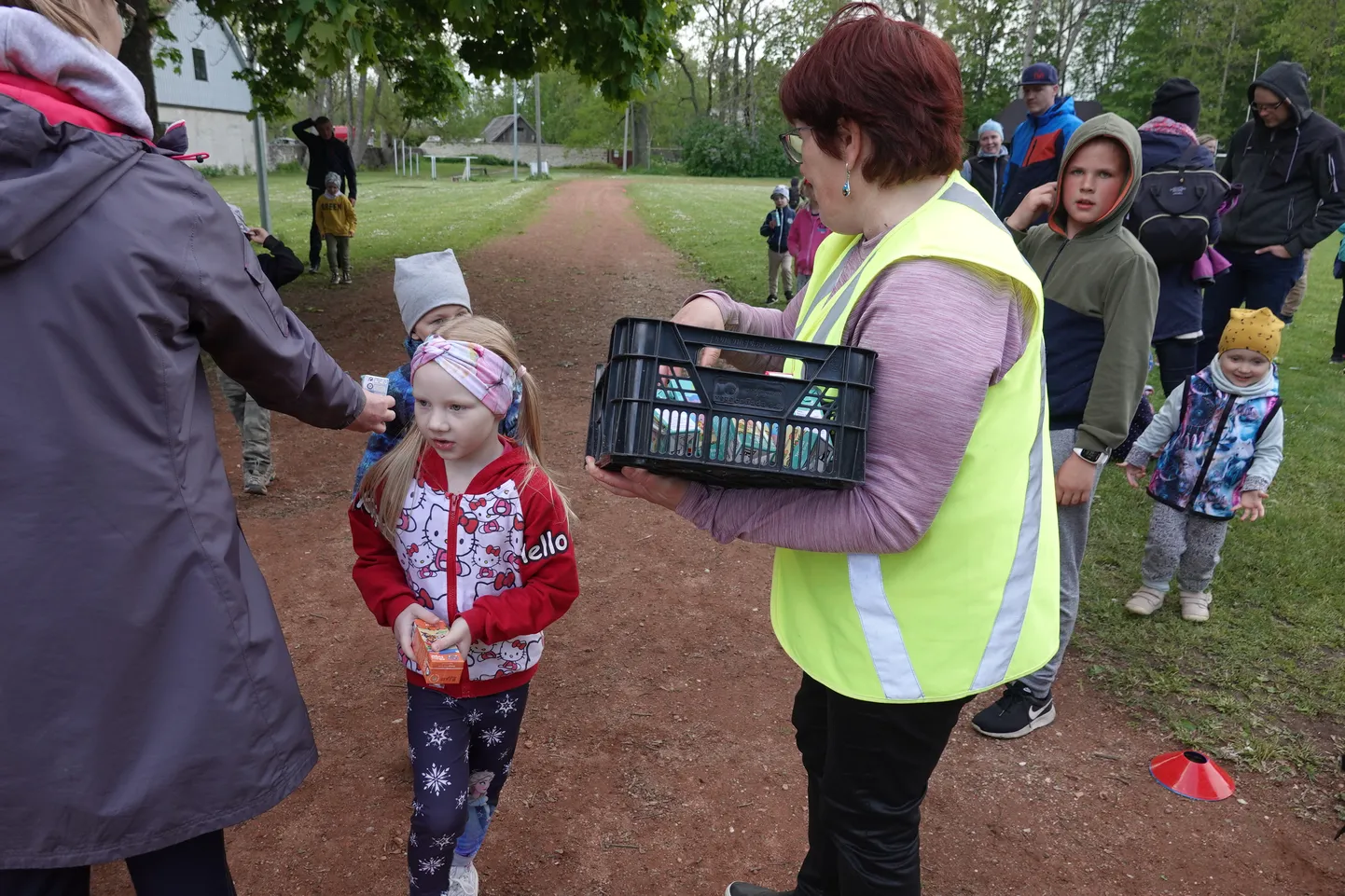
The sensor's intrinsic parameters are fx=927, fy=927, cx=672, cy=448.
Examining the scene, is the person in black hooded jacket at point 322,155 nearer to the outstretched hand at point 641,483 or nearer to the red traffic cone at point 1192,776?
the red traffic cone at point 1192,776

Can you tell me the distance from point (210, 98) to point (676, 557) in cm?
5298

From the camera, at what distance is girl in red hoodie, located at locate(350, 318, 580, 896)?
7.93ft

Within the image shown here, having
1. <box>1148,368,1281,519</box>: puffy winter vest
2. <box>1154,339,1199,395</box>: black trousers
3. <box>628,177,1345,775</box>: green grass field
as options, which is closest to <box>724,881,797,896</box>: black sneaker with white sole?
<box>628,177,1345,775</box>: green grass field

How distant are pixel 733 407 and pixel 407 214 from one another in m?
25.4

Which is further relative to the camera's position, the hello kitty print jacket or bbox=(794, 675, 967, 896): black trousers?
the hello kitty print jacket

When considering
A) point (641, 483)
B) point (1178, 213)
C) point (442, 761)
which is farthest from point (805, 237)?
point (641, 483)

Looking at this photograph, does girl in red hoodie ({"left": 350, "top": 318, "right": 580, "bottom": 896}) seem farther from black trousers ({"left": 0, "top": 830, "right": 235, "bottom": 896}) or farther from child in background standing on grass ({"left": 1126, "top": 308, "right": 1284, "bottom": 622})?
child in background standing on grass ({"left": 1126, "top": 308, "right": 1284, "bottom": 622})

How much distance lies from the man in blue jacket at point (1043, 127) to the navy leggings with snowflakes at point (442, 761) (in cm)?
624

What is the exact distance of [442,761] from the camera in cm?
247

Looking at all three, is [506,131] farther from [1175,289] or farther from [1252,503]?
[1252,503]

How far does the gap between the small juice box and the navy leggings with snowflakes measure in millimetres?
216

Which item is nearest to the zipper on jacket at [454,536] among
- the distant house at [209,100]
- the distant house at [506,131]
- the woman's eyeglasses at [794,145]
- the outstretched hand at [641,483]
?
the outstretched hand at [641,483]

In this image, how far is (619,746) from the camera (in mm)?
3699

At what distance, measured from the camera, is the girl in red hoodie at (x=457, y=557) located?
242 centimetres
